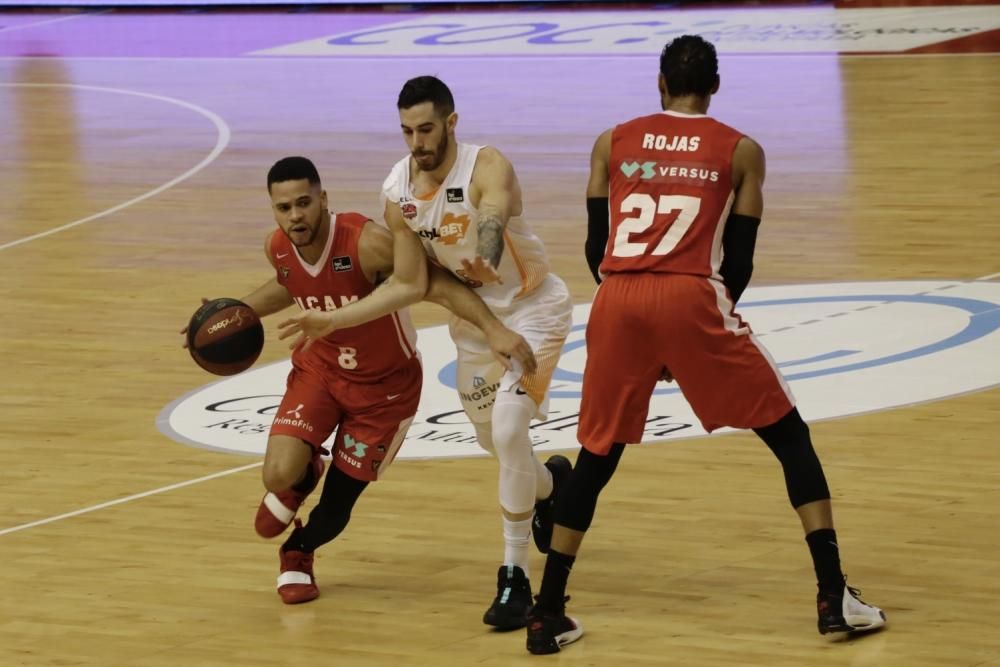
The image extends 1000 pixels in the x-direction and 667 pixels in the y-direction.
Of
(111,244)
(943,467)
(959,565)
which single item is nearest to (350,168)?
(111,244)

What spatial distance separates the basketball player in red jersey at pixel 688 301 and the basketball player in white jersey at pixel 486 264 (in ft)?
1.20

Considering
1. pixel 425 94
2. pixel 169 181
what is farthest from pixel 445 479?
pixel 169 181

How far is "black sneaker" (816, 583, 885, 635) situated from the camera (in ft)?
18.6

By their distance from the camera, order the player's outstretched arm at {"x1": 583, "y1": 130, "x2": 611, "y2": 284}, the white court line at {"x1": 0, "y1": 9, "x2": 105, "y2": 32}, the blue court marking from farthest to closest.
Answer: the white court line at {"x1": 0, "y1": 9, "x2": 105, "y2": 32} < the blue court marking < the player's outstretched arm at {"x1": 583, "y1": 130, "x2": 611, "y2": 284}

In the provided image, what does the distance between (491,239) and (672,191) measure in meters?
0.59

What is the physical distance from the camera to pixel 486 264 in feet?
19.3

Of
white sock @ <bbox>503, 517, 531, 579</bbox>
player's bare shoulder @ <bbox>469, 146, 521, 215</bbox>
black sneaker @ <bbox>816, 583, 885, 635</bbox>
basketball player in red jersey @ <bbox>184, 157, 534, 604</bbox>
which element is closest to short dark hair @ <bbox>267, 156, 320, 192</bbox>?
basketball player in red jersey @ <bbox>184, 157, 534, 604</bbox>

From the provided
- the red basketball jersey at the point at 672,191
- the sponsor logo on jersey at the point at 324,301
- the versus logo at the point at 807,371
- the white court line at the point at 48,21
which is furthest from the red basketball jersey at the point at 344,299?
the white court line at the point at 48,21

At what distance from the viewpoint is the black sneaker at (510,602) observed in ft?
19.9

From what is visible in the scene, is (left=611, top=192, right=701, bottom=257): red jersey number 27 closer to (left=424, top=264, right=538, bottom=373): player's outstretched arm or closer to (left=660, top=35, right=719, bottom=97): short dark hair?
(left=660, top=35, right=719, bottom=97): short dark hair

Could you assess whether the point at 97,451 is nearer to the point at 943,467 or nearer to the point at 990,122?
the point at 943,467

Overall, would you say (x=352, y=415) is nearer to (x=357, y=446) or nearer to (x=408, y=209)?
(x=357, y=446)

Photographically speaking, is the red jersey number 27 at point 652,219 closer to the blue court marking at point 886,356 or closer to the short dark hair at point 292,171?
the short dark hair at point 292,171

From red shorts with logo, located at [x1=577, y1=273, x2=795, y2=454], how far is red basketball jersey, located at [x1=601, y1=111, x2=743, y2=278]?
63 mm
